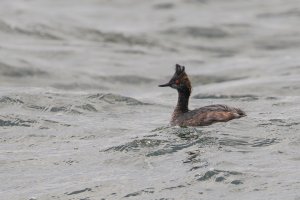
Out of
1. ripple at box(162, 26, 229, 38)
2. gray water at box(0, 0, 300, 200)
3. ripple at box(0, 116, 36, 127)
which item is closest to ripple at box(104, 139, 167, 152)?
gray water at box(0, 0, 300, 200)

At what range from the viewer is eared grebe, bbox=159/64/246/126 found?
1430 centimetres

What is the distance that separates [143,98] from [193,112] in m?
4.41

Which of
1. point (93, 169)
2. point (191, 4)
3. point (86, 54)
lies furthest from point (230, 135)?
point (191, 4)

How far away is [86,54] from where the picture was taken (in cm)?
2403

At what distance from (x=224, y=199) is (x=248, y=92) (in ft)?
27.2

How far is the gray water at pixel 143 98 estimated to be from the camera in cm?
1210

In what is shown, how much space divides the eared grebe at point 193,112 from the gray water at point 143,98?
158 mm

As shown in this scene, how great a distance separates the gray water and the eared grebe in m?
0.16

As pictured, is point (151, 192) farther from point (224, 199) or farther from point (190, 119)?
point (190, 119)

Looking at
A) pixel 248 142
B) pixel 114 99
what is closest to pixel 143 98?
pixel 114 99

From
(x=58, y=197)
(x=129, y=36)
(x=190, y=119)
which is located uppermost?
(x=129, y=36)

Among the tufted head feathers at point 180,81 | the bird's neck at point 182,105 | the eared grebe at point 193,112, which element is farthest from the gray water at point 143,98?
the tufted head feathers at point 180,81

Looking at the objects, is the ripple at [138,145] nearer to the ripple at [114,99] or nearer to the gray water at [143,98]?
the gray water at [143,98]

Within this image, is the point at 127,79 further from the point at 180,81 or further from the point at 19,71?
the point at 180,81
